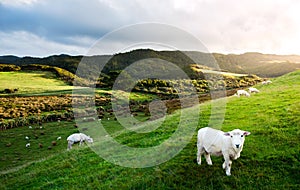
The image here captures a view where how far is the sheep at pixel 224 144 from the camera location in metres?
8.48

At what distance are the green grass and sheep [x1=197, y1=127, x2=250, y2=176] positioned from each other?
8167 cm

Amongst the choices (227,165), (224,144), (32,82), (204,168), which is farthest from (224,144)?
(32,82)

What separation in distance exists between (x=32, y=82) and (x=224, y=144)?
3956 inches

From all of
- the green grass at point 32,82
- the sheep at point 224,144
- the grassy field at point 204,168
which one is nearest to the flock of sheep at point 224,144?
the sheep at point 224,144

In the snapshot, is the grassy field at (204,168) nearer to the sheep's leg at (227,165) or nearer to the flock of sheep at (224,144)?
the sheep's leg at (227,165)

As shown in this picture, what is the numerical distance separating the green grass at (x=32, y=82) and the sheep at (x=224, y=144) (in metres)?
81.7

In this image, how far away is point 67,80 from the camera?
109m

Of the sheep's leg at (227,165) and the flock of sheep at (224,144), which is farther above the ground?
the flock of sheep at (224,144)

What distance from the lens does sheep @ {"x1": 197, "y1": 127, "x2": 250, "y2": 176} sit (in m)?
8.48

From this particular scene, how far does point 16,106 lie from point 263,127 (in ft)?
208

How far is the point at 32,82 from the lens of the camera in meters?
97.9

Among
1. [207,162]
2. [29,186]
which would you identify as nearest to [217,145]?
[207,162]

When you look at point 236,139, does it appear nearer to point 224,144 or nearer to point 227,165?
point 224,144

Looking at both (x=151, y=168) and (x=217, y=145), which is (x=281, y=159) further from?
(x=151, y=168)
